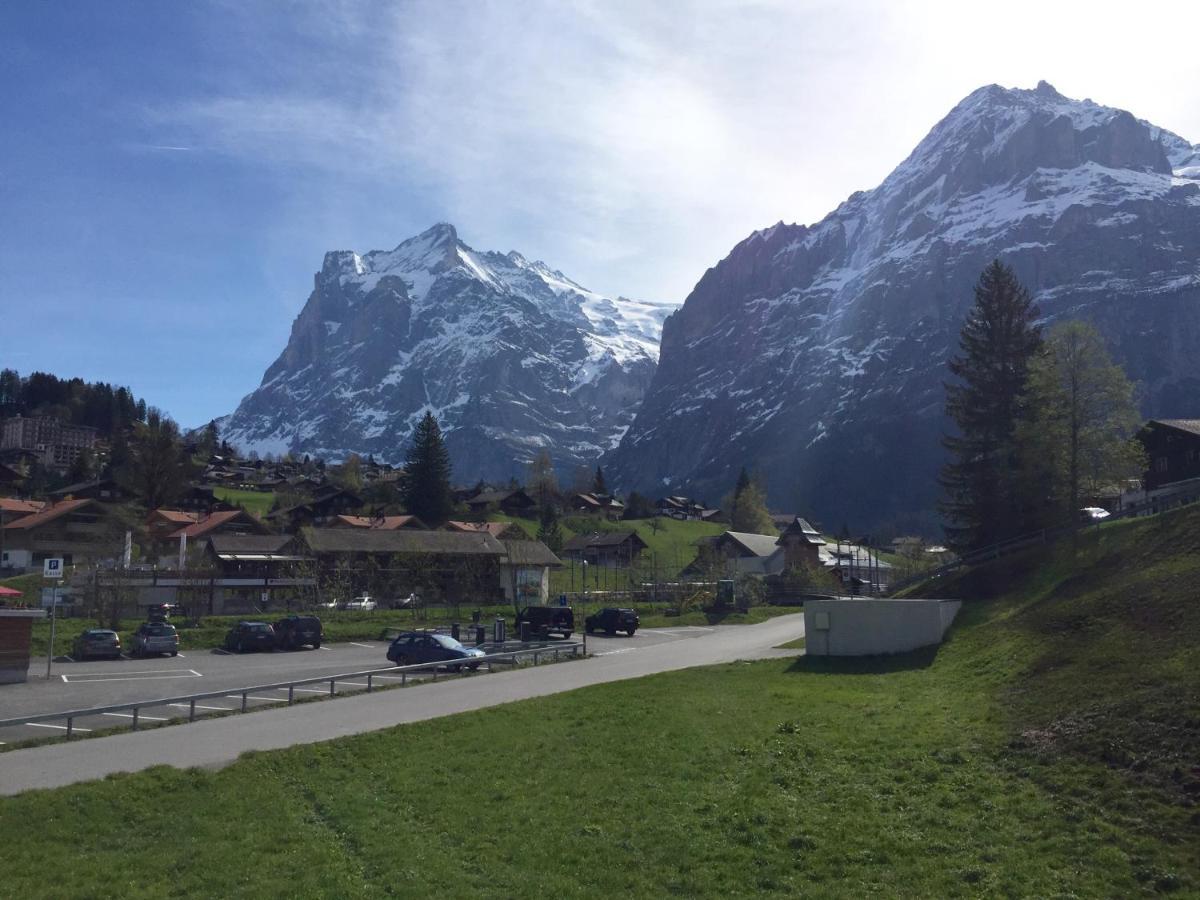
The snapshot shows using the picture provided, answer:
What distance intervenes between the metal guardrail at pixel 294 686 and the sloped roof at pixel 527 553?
32844mm

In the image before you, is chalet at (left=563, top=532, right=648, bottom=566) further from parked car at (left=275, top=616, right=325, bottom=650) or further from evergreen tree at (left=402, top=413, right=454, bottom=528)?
parked car at (left=275, top=616, right=325, bottom=650)

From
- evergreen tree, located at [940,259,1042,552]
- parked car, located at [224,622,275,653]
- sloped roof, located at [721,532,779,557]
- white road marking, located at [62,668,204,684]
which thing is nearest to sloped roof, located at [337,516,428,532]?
sloped roof, located at [721,532,779,557]

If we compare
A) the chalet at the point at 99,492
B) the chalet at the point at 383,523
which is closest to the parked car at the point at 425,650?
the chalet at the point at 383,523

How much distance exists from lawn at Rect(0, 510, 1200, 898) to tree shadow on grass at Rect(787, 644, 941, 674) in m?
6.65

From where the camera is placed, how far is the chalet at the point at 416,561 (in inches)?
2670

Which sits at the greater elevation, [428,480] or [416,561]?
[428,480]

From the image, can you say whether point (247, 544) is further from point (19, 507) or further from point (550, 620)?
point (550, 620)

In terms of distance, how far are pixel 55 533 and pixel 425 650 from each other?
225 feet

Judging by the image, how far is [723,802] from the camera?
13.5 meters

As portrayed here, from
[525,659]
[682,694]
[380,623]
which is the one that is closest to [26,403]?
[380,623]

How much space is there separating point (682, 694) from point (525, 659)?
13910mm

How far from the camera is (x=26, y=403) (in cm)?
17288

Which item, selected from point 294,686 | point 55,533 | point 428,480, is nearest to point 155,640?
point 294,686

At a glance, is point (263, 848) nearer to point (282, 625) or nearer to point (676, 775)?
point (676, 775)
